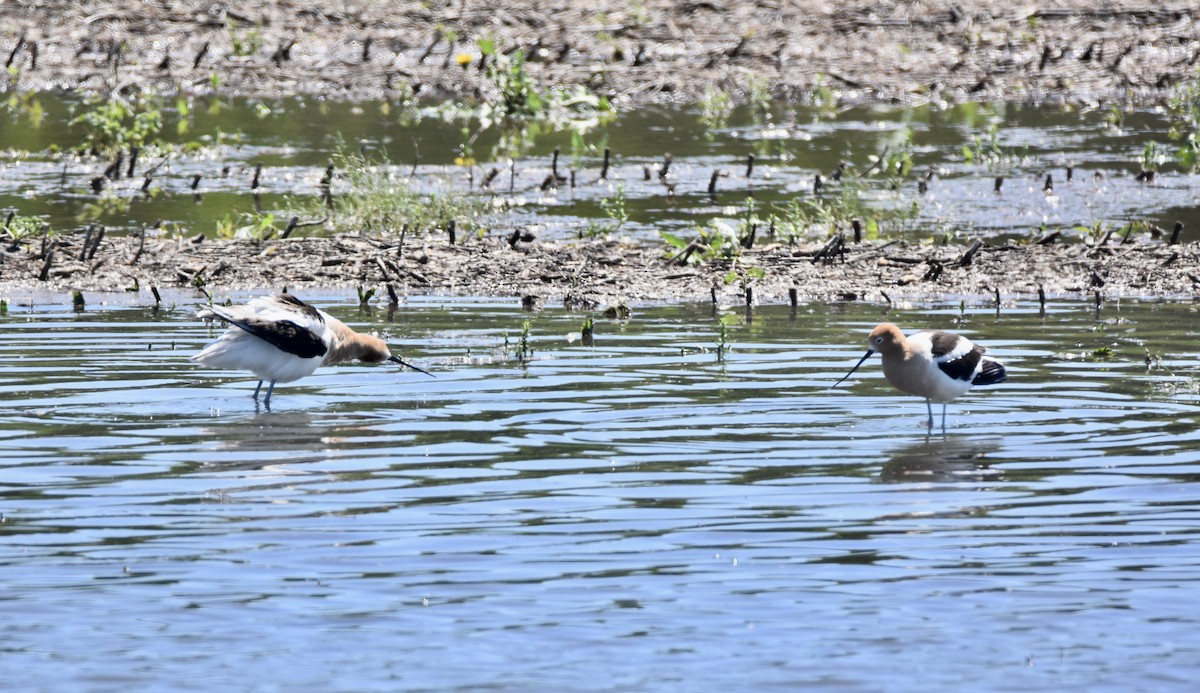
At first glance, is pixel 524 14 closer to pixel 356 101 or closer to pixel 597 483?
pixel 356 101

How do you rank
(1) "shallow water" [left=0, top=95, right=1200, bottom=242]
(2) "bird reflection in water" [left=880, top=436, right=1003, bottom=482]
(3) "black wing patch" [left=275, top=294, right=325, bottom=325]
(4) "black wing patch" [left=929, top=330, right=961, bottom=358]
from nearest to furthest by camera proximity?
(2) "bird reflection in water" [left=880, top=436, right=1003, bottom=482] < (4) "black wing patch" [left=929, top=330, right=961, bottom=358] < (3) "black wing patch" [left=275, top=294, right=325, bottom=325] < (1) "shallow water" [left=0, top=95, right=1200, bottom=242]

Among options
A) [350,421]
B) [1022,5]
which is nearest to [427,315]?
[350,421]

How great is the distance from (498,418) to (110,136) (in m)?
11.4

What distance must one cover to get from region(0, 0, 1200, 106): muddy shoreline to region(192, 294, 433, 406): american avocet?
13.3m

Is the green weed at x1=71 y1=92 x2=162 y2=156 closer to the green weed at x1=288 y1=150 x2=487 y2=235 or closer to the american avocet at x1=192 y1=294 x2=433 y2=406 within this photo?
the green weed at x1=288 y1=150 x2=487 y2=235

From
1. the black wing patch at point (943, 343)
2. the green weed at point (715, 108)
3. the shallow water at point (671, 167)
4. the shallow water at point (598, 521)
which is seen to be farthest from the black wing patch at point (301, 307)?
the green weed at point (715, 108)

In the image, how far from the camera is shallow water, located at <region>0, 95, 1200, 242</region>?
57.9 ft

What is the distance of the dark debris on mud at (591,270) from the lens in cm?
1472

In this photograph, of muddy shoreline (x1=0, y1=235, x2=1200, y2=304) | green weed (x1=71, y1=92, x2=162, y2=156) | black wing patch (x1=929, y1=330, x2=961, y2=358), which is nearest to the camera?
black wing patch (x1=929, y1=330, x2=961, y2=358)

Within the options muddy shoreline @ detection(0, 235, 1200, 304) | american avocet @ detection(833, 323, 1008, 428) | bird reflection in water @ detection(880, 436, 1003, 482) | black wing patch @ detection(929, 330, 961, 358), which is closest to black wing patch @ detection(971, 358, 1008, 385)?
american avocet @ detection(833, 323, 1008, 428)

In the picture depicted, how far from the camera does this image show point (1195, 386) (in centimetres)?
1111

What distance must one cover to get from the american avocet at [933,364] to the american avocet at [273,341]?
10.5ft

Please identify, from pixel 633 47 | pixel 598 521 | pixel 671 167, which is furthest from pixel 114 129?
pixel 598 521

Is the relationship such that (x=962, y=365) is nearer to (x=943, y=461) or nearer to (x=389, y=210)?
(x=943, y=461)
